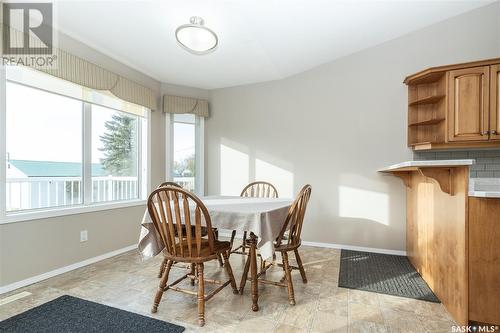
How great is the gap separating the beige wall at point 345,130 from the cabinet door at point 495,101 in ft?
1.56

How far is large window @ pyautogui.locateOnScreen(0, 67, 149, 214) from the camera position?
2391mm

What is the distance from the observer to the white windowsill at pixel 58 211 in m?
2.26

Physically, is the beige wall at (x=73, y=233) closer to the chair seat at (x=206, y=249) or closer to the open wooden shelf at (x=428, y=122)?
the chair seat at (x=206, y=249)

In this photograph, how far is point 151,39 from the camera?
281 centimetres

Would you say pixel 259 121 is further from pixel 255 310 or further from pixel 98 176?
pixel 255 310

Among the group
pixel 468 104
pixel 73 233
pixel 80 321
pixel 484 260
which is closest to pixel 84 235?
pixel 73 233

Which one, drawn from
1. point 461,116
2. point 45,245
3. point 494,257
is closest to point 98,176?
point 45,245

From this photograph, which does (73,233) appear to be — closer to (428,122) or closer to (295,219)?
(295,219)

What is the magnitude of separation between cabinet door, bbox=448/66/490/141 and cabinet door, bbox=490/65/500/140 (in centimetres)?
3

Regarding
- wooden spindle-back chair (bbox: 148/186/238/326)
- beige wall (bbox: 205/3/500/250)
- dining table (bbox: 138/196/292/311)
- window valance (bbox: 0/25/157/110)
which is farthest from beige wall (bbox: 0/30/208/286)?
wooden spindle-back chair (bbox: 148/186/238/326)

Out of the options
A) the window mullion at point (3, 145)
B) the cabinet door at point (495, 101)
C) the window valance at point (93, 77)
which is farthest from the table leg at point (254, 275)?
the cabinet door at point (495, 101)

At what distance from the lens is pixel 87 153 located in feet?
9.79

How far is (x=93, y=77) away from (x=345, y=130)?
3074 millimetres

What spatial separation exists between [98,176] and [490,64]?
14.2 feet
